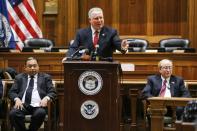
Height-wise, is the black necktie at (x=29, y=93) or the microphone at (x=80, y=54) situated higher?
the microphone at (x=80, y=54)

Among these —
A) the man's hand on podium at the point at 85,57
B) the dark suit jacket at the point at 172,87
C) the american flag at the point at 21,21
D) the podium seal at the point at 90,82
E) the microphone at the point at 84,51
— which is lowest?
the dark suit jacket at the point at 172,87

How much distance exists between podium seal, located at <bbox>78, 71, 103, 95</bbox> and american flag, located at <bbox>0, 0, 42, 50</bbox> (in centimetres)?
429

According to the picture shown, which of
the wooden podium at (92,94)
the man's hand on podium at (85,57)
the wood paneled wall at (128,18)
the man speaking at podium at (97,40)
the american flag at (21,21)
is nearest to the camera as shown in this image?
the wooden podium at (92,94)

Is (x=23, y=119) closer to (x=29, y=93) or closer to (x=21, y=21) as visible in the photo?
(x=29, y=93)

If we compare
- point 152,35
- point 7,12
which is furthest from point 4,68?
point 152,35

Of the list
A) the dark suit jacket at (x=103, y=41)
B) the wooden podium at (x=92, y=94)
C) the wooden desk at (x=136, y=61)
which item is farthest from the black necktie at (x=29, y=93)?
the wooden podium at (x=92, y=94)

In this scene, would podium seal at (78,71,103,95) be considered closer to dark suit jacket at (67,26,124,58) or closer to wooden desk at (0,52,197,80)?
dark suit jacket at (67,26,124,58)

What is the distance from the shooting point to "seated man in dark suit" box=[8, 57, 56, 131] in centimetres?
639

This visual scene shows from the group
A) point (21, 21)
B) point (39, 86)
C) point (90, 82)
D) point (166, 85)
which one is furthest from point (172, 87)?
point (21, 21)

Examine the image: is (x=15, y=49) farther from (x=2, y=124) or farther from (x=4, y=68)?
(x=2, y=124)

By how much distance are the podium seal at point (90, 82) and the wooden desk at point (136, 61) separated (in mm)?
A: 2389

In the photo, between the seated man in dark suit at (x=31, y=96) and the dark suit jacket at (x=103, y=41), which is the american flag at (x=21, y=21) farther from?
the dark suit jacket at (x=103, y=41)

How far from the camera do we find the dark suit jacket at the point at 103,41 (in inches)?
227

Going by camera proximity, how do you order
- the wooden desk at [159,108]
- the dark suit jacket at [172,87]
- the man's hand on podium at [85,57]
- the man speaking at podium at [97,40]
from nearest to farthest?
the wooden desk at [159,108] → the man's hand on podium at [85,57] → the man speaking at podium at [97,40] → the dark suit jacket at [172,87]
